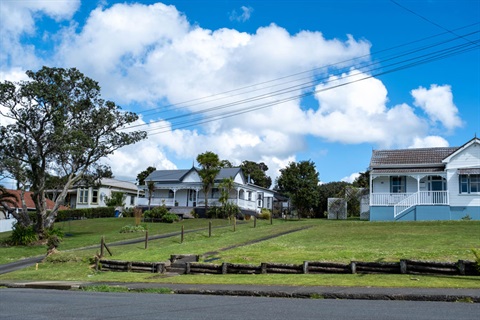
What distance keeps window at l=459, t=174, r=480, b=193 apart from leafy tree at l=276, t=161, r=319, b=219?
47.1 feet

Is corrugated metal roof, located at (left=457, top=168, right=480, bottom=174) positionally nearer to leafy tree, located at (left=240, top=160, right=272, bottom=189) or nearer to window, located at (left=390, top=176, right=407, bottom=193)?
window, located at (left=390, top=176, right=407, bottom=193)

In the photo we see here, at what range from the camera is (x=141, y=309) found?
1209 cm

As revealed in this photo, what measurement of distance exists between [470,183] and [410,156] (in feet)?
18.6

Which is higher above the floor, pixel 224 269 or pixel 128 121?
pixel 128 121

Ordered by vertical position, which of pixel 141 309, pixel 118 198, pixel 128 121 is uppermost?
pixel 128 121

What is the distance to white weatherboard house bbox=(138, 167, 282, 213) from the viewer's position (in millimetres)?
61250

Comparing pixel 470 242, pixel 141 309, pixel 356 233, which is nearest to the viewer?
pixel 141 309

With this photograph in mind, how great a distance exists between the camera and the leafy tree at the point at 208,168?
56656 millimetres

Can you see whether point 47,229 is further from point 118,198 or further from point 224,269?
point 118,198

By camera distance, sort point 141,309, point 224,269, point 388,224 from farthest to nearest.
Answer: point 388,224
point 224,269
point 141,309

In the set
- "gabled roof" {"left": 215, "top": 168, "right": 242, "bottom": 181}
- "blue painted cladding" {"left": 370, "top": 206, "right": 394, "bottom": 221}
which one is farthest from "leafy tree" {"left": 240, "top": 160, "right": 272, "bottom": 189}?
"blue painted cladding" {"left": 370, "top": 206, "right": 394, "bottom": 221}

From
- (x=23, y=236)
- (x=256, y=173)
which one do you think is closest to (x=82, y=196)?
(x=256, y=173)

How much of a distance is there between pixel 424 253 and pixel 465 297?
886 cm

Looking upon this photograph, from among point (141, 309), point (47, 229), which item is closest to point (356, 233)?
point (141, 309)
